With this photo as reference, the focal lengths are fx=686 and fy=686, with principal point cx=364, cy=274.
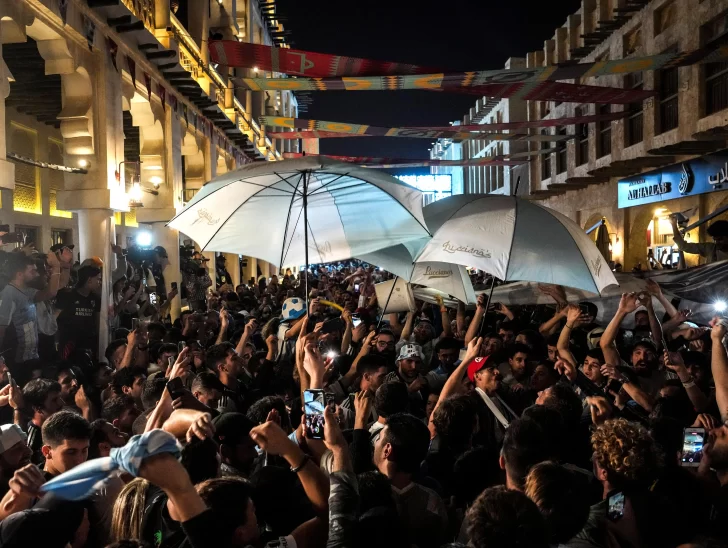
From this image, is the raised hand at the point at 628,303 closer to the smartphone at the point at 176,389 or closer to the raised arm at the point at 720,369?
the raised arm at the point at 720,369

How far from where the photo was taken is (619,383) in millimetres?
5645

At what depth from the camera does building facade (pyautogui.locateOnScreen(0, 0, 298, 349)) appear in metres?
11.5

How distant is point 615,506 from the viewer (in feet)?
10.3

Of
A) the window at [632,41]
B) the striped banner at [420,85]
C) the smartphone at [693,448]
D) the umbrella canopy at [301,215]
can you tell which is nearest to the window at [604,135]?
the window at [632,41]

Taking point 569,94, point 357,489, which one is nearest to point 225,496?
point 357,489

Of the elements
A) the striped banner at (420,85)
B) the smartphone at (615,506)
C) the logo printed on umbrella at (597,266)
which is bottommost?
the smartphone at (615,506)

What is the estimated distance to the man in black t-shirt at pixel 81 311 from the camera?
825cm

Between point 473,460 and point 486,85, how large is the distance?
10311mm

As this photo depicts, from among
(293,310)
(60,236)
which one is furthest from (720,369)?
(60,236)

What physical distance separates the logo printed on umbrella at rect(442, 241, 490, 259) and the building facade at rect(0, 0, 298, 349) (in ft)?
12.7

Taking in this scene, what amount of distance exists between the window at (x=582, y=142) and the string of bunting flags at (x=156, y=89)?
13.5 metres

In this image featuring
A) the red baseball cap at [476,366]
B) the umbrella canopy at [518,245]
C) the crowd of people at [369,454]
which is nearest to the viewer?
the crowd of people at [369,454]

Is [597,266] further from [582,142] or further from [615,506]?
[582,142]

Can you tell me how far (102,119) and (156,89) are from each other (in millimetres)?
4200
